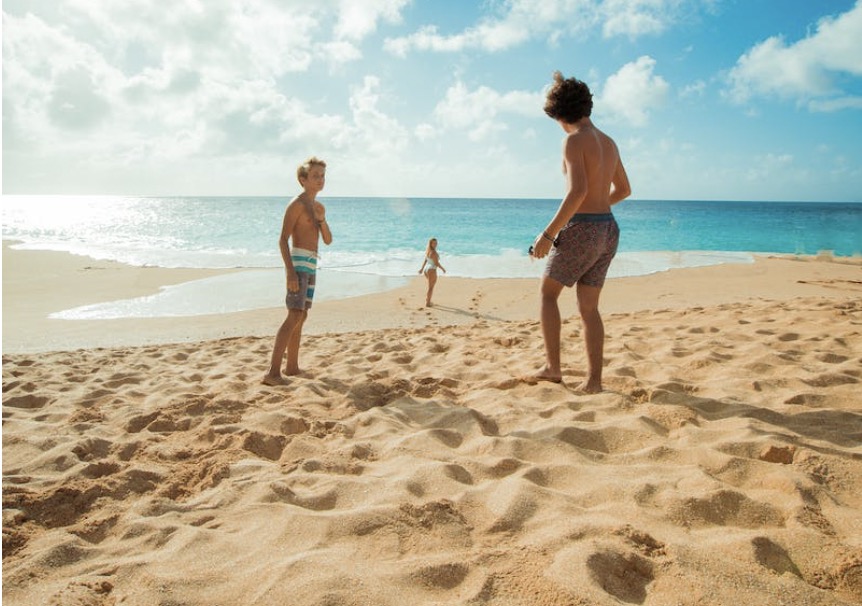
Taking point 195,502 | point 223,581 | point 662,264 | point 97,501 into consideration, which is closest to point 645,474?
point 223,581

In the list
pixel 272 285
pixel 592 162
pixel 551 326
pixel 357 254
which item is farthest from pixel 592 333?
pixel 357 254

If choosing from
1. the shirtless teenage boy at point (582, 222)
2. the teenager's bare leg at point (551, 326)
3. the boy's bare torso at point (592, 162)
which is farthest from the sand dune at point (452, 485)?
the boy's bare torso at point (592, 162)

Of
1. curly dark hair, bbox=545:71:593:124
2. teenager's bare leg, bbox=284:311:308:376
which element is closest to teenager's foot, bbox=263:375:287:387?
teenager's bare leg, bbox=284:311:308:376

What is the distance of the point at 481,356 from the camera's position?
15.9ft

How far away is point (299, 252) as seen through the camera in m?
4.50

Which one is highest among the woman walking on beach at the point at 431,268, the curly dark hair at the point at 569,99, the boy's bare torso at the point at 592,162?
the curly dark hair at the point at 569,99

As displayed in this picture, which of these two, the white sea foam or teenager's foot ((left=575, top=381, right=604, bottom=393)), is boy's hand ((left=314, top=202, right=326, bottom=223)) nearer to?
teenager's foot ((left=575, top=381, right=604, bottom=393))

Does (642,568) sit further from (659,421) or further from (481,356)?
(481,356)

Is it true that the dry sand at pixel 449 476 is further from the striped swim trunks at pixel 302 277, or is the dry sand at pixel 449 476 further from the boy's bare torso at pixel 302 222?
the boy's bare torso at pixel 302 222

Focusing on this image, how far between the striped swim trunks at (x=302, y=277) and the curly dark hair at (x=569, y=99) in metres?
2.36

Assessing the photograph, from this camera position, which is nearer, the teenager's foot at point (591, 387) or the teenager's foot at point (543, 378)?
the teenager's foot at point (591, 387)

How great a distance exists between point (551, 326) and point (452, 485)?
5.51 feet

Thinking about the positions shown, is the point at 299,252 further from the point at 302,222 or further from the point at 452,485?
the point at 452,485

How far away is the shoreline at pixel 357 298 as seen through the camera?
23.3ft
